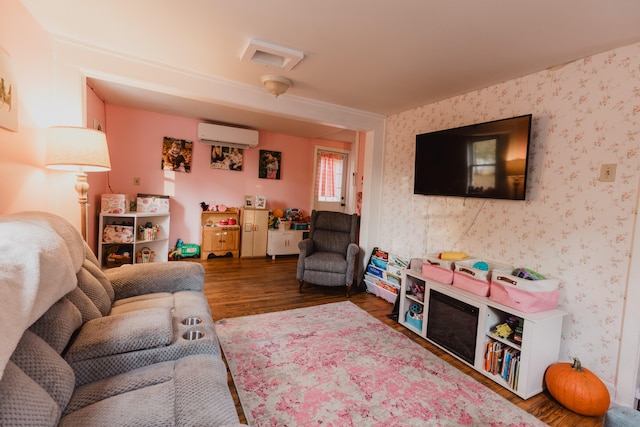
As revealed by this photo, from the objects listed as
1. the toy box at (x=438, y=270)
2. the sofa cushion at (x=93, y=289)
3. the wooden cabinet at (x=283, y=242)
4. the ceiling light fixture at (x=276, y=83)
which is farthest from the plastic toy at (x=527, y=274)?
the wooden cabinet at (x=283, y=242)

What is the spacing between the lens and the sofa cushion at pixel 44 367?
92 centimetres

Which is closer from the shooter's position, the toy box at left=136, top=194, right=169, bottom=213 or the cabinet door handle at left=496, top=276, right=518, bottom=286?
the cabinet door handle at left=496, top=276, right=518, bottom=286

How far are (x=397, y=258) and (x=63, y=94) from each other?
10.9 ft

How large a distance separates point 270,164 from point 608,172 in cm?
451

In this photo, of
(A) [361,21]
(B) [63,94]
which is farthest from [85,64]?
(A) [361,21]

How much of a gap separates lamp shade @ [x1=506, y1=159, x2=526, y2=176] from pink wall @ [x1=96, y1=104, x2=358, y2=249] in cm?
→ 394

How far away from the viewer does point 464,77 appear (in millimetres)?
2406

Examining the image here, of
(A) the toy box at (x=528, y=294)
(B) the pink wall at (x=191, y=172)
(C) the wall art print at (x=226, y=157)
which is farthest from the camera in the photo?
(C) the wall art print at (x=226, y=157)

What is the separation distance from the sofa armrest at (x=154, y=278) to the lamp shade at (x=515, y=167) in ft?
7.99

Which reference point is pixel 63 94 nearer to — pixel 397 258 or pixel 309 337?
pixel 309 337

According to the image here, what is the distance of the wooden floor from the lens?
5.74 ft

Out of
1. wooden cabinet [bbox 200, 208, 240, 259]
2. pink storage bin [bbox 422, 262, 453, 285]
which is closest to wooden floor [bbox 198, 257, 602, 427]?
wooden cabinet [bbox 200, 208, 240, 259]

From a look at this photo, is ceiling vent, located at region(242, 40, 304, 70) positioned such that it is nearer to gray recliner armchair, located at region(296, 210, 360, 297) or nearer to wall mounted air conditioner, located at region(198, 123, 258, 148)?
gray recliner armchair, located at region(296, 210, 360, 297)

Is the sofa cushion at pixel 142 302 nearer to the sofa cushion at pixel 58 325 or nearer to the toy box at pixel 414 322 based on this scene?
the sofa cushion at pixel 58 325
